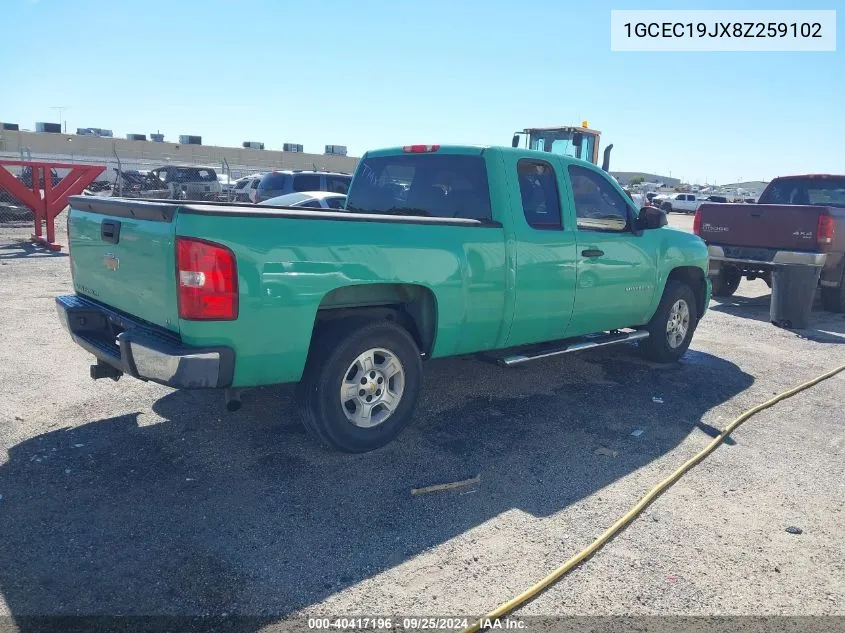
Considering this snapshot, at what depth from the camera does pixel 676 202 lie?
172 feet

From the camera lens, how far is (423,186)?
543cm

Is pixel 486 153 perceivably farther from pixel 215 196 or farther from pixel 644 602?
pixel 215 196

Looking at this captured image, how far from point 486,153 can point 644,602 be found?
129 inches

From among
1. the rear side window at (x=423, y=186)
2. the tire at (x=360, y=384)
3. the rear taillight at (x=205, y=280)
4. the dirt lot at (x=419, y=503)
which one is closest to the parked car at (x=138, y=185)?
the rear side window at (x=423, y=186)

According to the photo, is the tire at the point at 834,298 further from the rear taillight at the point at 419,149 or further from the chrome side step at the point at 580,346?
the rear taillight at the point at 419,149

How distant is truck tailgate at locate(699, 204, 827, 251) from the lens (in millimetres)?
9469

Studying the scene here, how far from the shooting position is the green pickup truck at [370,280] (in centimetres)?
355

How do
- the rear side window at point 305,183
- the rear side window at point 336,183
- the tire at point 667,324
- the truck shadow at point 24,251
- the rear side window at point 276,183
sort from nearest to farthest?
1. the tire at point 667,324
2. the truck shadow at point 24,251
3. the rear side window at point 305,183
4. the rear side window at point 276,183
5. the rear side window at point 336,183

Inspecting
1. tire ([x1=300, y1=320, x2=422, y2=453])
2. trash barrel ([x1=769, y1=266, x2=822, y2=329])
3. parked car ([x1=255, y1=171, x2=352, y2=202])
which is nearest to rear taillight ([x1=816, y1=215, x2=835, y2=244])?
trash barrel ([x1=769, y1=266, x2=822, y2=329])

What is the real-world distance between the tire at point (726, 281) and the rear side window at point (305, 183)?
10432 mm

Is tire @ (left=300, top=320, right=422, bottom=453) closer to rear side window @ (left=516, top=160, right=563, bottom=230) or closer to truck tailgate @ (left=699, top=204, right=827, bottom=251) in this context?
rear side window @ (left=516, top=160, right=563, bottom=230)

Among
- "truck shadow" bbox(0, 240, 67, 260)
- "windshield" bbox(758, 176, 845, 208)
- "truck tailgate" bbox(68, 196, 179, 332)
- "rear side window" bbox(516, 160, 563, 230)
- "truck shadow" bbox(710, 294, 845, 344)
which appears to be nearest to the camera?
"truck tailgate" bbox(68, 196, 179, 332)

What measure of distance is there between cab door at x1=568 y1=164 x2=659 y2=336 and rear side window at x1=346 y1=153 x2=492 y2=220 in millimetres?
963

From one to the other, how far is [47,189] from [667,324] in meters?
12.8
